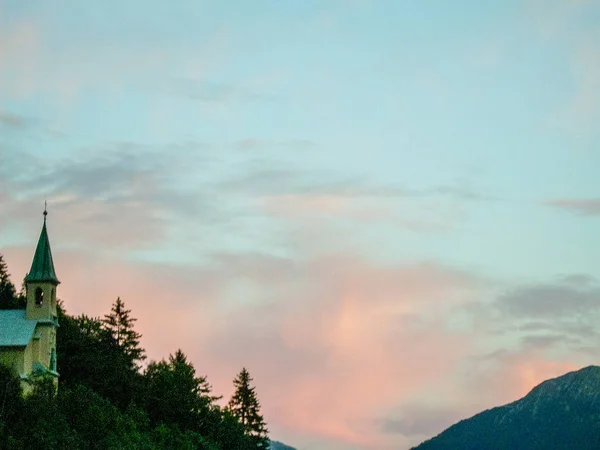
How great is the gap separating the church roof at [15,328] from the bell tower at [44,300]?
716mm

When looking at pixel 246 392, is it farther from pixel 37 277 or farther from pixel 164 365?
pixel 37 277

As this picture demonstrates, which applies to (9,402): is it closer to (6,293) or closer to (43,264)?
(43,264)

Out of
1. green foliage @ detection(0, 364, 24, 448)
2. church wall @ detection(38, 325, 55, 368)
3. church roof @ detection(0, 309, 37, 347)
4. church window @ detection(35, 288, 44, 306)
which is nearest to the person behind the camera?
green foliage @ detection(0, 364, 24, 448)

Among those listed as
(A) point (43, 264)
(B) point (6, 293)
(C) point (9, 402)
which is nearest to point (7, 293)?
(B) point (6, 293)

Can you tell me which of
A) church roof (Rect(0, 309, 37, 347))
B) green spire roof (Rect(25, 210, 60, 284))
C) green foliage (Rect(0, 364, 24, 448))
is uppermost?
green spire roof (Rect(25, 210, 60, 284))

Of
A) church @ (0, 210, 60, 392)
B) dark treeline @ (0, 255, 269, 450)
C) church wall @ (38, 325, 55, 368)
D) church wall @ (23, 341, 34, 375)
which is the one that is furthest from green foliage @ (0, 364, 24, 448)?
church wall @ (38, 325, 55, 368)

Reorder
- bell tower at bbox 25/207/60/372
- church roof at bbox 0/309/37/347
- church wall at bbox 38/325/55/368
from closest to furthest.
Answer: church roof at bbox 0/309/37/347 → church wall at bbox 38/325/55/368 → bell tower at bbox 25/207/60/372

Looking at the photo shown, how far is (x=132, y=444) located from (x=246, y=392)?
1747 inches

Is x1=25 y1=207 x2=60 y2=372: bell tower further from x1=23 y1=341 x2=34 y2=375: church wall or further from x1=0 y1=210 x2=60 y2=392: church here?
x1=23 y1=341 x2=34 y2=375: church wall

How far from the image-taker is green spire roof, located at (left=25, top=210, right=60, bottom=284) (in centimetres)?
9588

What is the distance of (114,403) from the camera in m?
94.8

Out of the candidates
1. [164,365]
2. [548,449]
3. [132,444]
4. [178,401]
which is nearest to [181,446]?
[132,444]

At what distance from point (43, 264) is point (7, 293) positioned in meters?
28.9

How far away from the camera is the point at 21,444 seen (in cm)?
6069
